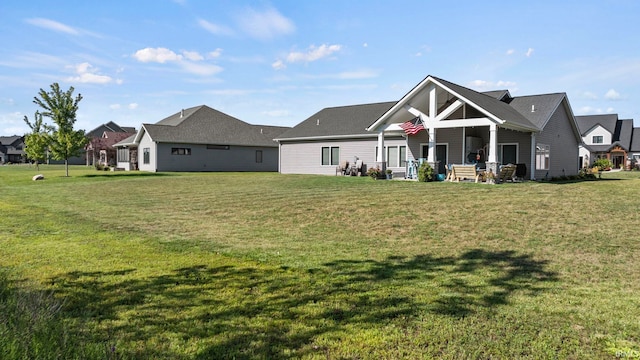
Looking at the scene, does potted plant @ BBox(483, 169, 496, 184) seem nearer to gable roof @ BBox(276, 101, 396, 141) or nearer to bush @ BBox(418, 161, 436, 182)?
bush @ BBox(418, 161, 436, 182)

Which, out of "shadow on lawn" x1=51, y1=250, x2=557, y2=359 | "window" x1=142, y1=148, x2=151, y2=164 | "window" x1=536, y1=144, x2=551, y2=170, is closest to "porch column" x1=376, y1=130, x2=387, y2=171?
"window" x1=536, y1=144, x2=551, y2=170

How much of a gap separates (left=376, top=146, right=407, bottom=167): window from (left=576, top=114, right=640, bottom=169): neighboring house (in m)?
35.6

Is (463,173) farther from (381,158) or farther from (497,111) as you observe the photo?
(381,158)

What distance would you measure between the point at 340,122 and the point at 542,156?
1308 cm

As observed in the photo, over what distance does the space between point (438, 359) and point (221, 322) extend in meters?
2.02

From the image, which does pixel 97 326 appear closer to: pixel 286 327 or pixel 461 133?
pixel 286 327

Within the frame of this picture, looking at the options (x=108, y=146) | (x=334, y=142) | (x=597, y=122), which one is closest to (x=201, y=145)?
(x=334, y=142)

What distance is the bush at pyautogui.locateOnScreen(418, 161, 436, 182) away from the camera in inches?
778

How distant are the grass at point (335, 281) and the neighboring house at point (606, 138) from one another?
48.8 m

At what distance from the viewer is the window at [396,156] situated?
25859 millimetres

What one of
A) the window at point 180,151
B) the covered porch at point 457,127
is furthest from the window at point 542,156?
the window at point 180,151

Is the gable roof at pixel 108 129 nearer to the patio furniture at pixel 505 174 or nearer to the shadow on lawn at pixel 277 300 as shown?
the patio furniture at pixel 505 174

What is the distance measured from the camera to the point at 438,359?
11.0ft

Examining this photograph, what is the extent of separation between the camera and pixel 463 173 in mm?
19312
